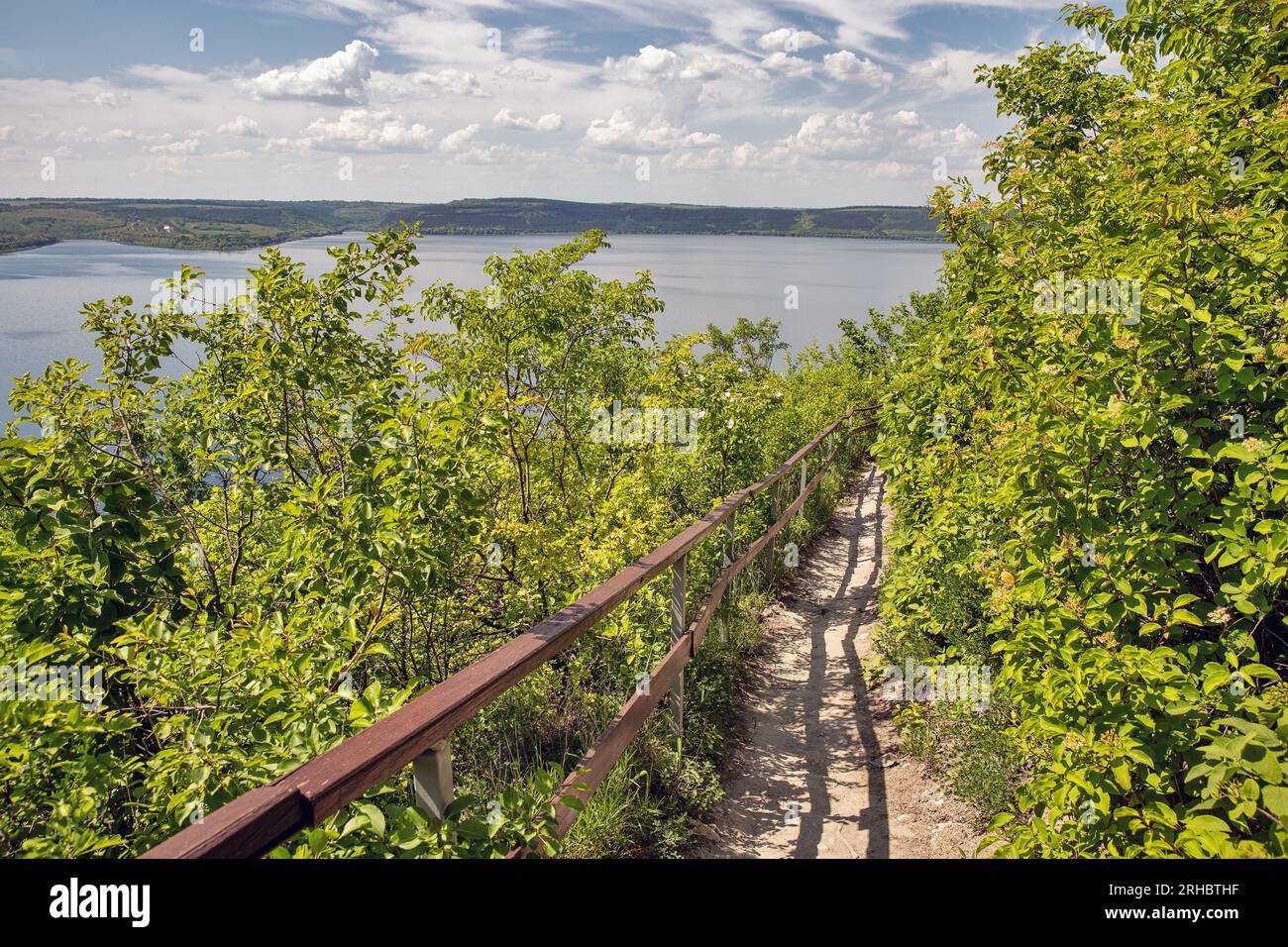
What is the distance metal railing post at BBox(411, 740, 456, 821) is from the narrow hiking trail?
217 centimetres

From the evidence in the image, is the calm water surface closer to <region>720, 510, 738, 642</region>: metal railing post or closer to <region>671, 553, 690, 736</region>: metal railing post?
<region>671, 553, 690, 736</region>: metal railing post

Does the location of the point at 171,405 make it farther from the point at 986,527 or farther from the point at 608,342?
the point at 986,527

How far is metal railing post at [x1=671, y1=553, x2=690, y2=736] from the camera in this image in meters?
3.86

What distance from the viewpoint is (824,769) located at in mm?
4293

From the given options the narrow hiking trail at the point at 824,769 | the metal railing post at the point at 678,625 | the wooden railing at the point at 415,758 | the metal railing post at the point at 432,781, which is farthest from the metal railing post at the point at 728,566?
the metal railing post at the point at 432,781

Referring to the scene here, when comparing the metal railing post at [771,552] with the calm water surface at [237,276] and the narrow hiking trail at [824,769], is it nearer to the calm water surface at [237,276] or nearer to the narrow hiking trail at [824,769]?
the narrow hiking trail at [824,769]

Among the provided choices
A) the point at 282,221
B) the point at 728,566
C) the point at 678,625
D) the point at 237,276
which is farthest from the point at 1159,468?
the point at 282,221

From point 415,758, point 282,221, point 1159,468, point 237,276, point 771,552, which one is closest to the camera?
point 415,758

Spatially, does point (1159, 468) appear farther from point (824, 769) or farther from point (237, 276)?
point (237, 276)

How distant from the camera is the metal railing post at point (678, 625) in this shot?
3857mm

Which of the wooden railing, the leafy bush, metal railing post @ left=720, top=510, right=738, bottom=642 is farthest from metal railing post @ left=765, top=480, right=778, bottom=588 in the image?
the wooden railing

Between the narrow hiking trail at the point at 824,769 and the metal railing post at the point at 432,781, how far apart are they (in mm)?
2167

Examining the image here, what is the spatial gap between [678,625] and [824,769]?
1.36 m

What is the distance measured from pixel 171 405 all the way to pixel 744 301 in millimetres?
127141
